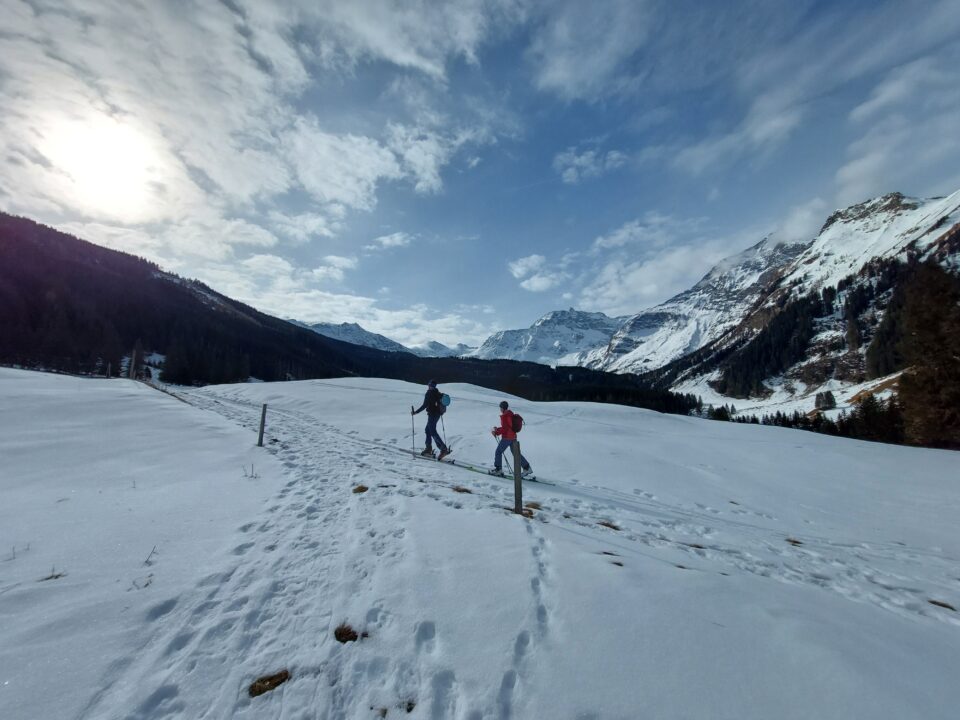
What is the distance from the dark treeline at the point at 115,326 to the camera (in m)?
94.0

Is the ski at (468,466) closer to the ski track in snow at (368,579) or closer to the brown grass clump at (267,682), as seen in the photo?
the ski track in snow at (368,579)

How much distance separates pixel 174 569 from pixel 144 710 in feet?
8.82

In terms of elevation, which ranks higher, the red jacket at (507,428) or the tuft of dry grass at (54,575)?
the red jacket at (507,428)

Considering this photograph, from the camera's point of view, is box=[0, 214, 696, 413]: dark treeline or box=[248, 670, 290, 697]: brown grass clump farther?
box=[0, 214, 696, 413]: dark treeline

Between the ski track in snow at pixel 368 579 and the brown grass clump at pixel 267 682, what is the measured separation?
6 centimetres

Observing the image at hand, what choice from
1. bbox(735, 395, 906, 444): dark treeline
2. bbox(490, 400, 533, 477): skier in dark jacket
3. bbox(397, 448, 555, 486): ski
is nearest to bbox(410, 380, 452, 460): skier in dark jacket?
bbox(397, 448, 555, 486): ski

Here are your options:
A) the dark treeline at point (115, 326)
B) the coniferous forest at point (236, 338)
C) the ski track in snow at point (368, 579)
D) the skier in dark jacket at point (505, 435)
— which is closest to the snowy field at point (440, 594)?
the ski track in snow at point (368, 579)

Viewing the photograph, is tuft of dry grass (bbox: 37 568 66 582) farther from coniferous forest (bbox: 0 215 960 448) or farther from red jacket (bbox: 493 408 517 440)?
coniferous forest (bbox: 0 215 960 448)

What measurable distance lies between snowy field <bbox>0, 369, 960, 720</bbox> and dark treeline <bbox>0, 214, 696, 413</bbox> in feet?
312

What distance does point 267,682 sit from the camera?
12.1ft

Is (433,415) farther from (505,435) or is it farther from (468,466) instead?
(505,435)

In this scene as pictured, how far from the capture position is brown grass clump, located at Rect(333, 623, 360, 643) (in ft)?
14.2

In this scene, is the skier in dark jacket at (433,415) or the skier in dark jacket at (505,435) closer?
the skier in dark jacket at (505,435)

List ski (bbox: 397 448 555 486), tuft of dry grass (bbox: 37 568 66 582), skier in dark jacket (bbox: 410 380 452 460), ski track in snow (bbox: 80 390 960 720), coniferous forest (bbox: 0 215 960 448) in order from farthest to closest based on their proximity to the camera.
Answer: coniferous forest (bbox: 0 215 960 448)
skier in dark jacket (bbox: 410 380 452 460)
ski (bbox: 397 448 555 486)
tuft of dry grass (bbox: 37 568 66 582)
ski track in snow (bbox: 80 390 960 720)
